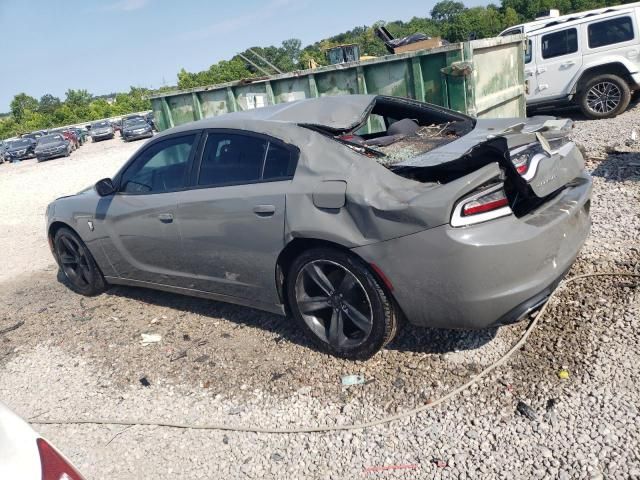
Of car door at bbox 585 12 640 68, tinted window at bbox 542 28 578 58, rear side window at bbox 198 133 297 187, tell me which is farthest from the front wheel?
tinted window at bbox 542 28 578 58

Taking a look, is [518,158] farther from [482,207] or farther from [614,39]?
[614,39]

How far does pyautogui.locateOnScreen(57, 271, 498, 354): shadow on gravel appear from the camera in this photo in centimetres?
348

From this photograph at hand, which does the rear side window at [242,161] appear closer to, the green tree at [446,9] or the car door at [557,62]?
the car door at [557,62]

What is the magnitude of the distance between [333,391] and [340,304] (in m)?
0.53

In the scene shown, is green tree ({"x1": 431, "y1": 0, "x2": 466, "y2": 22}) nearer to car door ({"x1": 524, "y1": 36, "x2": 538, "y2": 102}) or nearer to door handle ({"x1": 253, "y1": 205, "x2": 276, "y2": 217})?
car door ({"x1": 524, "y1": 36, "x2": 538, "y2": 102})

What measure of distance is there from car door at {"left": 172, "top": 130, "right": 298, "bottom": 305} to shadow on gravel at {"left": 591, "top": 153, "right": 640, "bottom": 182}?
457 centimetres

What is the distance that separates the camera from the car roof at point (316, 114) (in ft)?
12.2

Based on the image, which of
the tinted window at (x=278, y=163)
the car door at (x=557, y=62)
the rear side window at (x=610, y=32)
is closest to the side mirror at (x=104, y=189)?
the tinted window at (x=278, y=163)

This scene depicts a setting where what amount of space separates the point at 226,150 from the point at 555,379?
2614mm

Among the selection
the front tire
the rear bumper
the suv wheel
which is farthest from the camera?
the suv wheel

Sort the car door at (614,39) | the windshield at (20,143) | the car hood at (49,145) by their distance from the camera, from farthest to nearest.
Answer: the windshield at (20,143), the car hood at (49,145), the car door at (614,39)

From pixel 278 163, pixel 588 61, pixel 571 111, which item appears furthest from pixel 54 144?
pixel 278 163

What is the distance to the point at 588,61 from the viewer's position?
10641mm

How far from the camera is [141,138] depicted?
34906 mm
